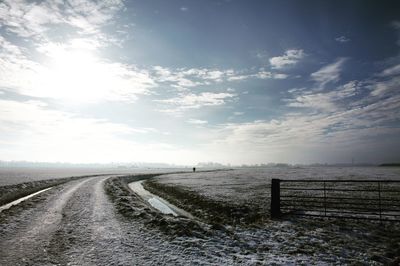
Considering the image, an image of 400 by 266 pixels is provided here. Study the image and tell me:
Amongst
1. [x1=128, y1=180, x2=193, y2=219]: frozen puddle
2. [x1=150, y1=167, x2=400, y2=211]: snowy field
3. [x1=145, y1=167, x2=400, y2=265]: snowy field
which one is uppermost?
[x1=145, y1=167, x2=400, y2=265]: snowy field

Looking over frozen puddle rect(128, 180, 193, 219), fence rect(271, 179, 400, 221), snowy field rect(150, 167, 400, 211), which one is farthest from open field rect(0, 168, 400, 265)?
snowy field rect(150, 167, 400, 211)

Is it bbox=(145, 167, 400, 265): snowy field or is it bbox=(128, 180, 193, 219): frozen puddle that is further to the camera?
bbox=(128, 180, 193, 219): frozen puddle

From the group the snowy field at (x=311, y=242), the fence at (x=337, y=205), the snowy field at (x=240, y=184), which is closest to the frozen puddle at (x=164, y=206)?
the snowy field at (x=240, y=184)

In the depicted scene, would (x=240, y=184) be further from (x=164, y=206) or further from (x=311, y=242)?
(x=311, y=242)

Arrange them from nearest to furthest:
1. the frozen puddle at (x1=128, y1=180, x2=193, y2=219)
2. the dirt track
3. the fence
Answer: the dirt track
the fence
the frozen puddle at (x1=128, y1=180, x2=193, y2=219)

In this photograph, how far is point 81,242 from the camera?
1003 cm

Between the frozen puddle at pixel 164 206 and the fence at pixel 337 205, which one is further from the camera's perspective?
the frozen puddle at pixel 164 206

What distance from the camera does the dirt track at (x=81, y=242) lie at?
819 centimetres

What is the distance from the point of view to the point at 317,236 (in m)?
10.7

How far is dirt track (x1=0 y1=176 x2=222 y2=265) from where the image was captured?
819 centimetres

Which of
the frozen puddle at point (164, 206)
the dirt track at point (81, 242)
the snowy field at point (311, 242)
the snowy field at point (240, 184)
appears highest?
the snowy field at point (311, 242)

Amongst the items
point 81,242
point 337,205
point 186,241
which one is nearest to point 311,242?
point 186,241

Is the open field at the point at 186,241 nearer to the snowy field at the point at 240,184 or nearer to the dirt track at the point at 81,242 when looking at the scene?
the dirt track at the point at 81,242

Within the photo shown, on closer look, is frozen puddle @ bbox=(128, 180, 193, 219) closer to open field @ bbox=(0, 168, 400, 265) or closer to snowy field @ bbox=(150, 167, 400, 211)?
snowy field @ bbox=(150, 167, 400, 211)
